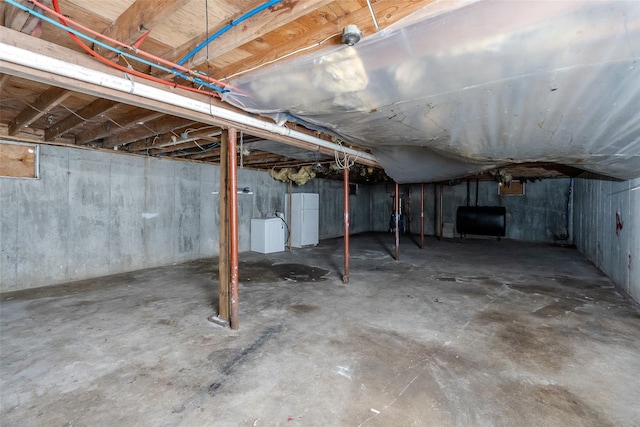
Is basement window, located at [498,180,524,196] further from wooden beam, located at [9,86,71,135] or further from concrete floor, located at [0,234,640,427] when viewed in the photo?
wooden beam, located at [9,86,71,135]

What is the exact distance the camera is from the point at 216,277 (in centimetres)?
435

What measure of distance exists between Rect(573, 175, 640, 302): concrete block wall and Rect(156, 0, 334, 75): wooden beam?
4.08 meters

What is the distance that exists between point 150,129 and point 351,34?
9.29ft

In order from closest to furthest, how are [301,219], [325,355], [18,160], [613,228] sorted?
[325,355], [18,160], [613,228], [301,219]

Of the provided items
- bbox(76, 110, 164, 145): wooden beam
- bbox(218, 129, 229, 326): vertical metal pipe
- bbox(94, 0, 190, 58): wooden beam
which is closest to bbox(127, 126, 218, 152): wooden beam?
bbox(76, 110, 164, 145): wooden beam

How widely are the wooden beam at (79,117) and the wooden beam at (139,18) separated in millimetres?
1234

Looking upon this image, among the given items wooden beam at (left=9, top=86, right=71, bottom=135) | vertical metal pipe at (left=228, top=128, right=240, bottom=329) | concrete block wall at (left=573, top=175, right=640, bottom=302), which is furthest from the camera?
concrete block wall at (left=573, top=175, right=640, bottom=302)

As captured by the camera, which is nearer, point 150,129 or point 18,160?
point 150,129

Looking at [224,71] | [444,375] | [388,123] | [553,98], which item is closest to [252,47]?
[224,71]

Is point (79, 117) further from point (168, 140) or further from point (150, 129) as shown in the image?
point (168, 140)

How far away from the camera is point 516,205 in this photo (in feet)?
28.1

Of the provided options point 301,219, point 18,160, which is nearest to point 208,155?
point 18,160

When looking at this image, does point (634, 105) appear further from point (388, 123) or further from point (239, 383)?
point (239, 383)

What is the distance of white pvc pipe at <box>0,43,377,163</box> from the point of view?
4.63 feet
